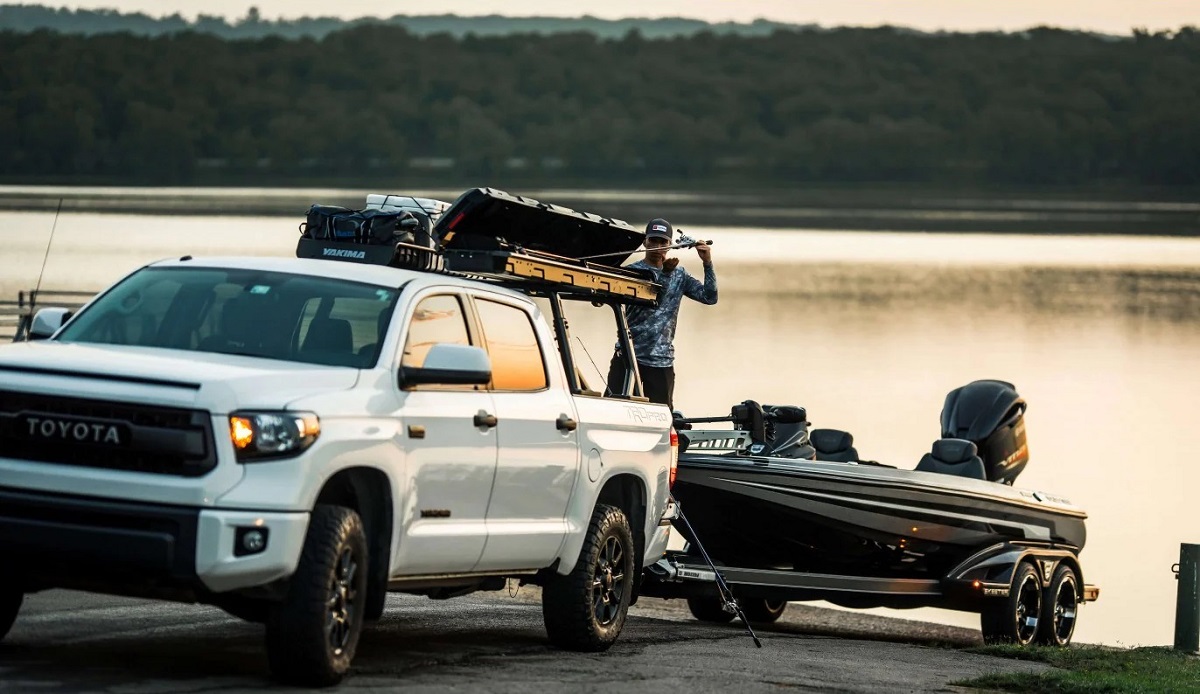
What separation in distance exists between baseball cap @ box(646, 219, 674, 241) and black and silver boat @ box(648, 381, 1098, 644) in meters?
1.30

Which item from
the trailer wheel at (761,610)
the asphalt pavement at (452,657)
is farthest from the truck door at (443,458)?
the trailer wheel at (761,610)

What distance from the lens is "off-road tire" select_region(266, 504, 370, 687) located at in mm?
8867

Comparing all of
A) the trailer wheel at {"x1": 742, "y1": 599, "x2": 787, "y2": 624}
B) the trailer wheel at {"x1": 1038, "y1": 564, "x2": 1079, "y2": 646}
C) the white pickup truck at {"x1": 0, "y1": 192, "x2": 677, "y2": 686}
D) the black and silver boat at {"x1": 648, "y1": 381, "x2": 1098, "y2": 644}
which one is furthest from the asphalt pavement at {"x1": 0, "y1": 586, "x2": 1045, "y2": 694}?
the trailer wheel at {"x1": 742, "y1": 599, "x2": 787, "y2": 624}

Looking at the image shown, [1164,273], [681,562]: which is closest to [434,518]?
[681,562]

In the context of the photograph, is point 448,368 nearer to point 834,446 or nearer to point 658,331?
point 658,331

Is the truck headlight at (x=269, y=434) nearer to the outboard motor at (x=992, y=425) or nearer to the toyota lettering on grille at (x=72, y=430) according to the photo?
the toyota lettering on grille at (x=72, y=430)

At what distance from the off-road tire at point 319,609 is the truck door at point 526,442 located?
1.30 m

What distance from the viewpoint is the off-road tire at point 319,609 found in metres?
8.87

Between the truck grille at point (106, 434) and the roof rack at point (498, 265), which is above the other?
the roof rack at point (498, 265)

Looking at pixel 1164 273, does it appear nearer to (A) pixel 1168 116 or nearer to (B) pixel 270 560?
(A) pixel 1168 116

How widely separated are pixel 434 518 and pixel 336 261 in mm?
1580

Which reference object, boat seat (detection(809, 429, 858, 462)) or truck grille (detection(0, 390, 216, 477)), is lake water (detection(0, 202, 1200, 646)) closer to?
boat seat (detection(809, 429, 858, 462))

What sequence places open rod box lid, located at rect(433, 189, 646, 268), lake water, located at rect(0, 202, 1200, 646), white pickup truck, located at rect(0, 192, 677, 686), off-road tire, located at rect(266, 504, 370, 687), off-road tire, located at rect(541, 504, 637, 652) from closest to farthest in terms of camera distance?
1. white pickup truck, located at rect(0, 192, 677, 686)
2. off-road tire, located at rect(266, 504, 370, 687)
3. off-road tire, located at rect(541, 504, 637, 652)
4. open rod box lid, located at rect(433, 189, 646, 268)
5. lake water, located at rect(0, 202, 1200, 646)

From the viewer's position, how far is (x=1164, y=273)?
10288cm
